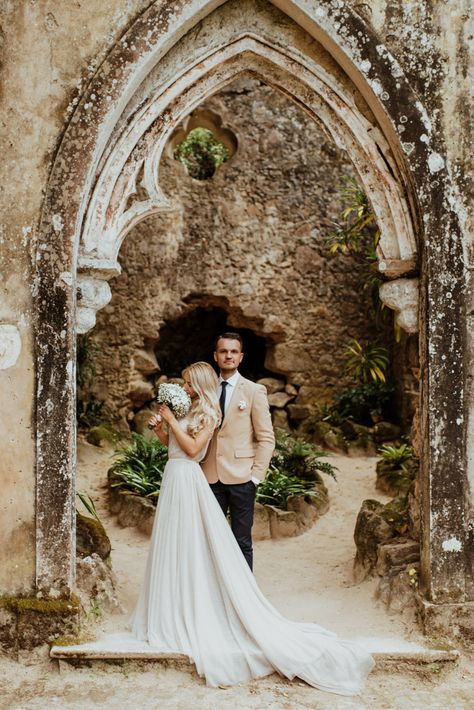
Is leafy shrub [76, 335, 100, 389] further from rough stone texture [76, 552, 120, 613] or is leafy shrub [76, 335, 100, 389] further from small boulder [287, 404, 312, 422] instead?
rough stone texture [76, 552, 120, 613]

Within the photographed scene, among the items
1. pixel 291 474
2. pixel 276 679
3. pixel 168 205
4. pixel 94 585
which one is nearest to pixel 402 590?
pixel 276 679

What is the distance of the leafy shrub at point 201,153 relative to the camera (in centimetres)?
1157

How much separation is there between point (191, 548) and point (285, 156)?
23.8ft

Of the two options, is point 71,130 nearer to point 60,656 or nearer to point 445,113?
point 445,113

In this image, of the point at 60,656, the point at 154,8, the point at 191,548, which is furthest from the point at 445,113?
the point at 60,656

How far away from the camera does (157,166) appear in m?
4.33

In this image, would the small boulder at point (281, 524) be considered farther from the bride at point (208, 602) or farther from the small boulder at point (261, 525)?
the bride at point (208, 602)

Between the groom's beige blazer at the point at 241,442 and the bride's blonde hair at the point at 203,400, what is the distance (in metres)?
0.20

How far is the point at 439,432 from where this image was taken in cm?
428

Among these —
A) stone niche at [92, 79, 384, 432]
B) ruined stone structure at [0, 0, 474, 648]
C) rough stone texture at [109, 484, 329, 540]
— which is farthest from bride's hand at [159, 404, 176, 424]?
stone niche at [92, 79, 384, 432]

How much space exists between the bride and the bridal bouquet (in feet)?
0.18

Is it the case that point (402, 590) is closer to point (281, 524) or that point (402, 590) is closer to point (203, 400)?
point (203, 400)

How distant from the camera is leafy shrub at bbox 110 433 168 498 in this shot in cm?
750

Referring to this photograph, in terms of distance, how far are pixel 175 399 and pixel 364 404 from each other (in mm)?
6096
